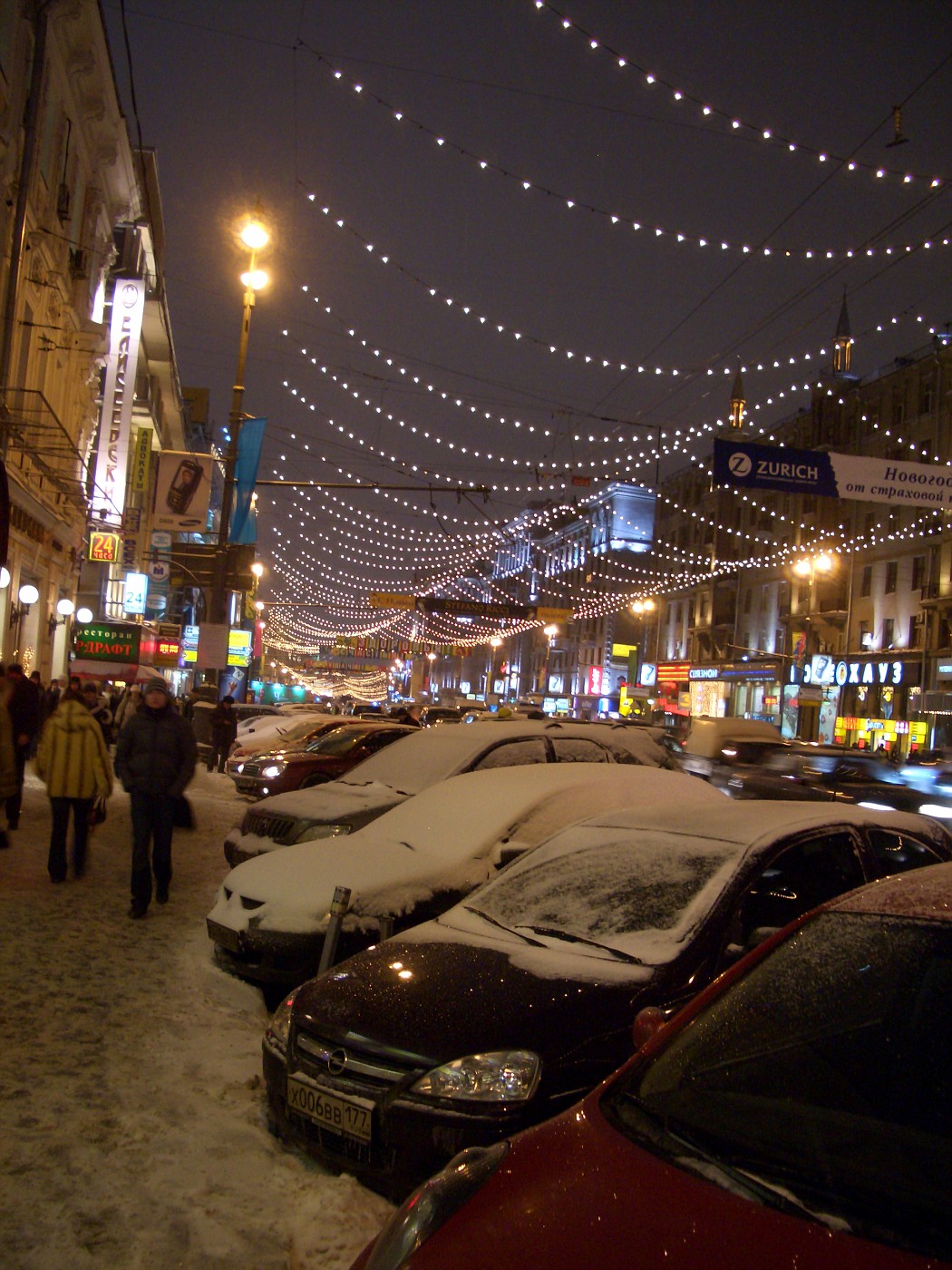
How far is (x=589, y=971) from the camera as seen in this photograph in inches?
165

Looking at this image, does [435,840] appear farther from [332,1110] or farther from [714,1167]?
[714,1167]

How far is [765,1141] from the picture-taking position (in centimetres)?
236

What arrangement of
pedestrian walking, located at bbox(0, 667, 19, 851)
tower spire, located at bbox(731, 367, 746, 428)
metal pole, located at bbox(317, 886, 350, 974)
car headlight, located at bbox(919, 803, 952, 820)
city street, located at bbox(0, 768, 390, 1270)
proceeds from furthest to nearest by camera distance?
tower spire, located at bbox(731, 367, 746, 428)
car headlight, located at bbox(919, 803, 952, 820)
pedestrian walking, located at bbox(0, 667, 19, 851)
metal pole, located at bbox(317, 886, 350, 974)
city street, located at bbox(0, 768, 390, 1270)

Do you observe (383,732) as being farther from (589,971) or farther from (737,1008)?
(737,1008)

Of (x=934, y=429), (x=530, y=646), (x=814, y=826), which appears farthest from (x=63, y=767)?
(x=530, y=646)

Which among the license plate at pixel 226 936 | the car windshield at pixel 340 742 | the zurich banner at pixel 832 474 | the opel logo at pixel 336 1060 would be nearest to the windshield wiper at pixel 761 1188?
the opel logo at pixel 336 1060

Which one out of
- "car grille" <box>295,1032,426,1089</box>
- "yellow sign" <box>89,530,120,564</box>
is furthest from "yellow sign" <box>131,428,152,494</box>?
"car grille" <box>295,1032,426,1089</box>

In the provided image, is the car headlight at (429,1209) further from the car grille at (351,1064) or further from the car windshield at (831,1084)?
the car grille at (351,1064)

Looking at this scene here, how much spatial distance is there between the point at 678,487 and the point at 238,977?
6370 cm

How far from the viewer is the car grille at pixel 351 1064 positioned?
3.84 meters

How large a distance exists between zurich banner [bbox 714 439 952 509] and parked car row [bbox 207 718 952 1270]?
9.47 metres

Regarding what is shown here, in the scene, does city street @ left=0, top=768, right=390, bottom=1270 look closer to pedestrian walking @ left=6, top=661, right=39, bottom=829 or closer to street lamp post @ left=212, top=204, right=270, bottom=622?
pedestrian walking @ left=6, top=661, right=39, bottom=829

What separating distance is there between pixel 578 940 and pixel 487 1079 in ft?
3.05

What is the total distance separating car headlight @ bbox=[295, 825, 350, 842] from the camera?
8.25 m
